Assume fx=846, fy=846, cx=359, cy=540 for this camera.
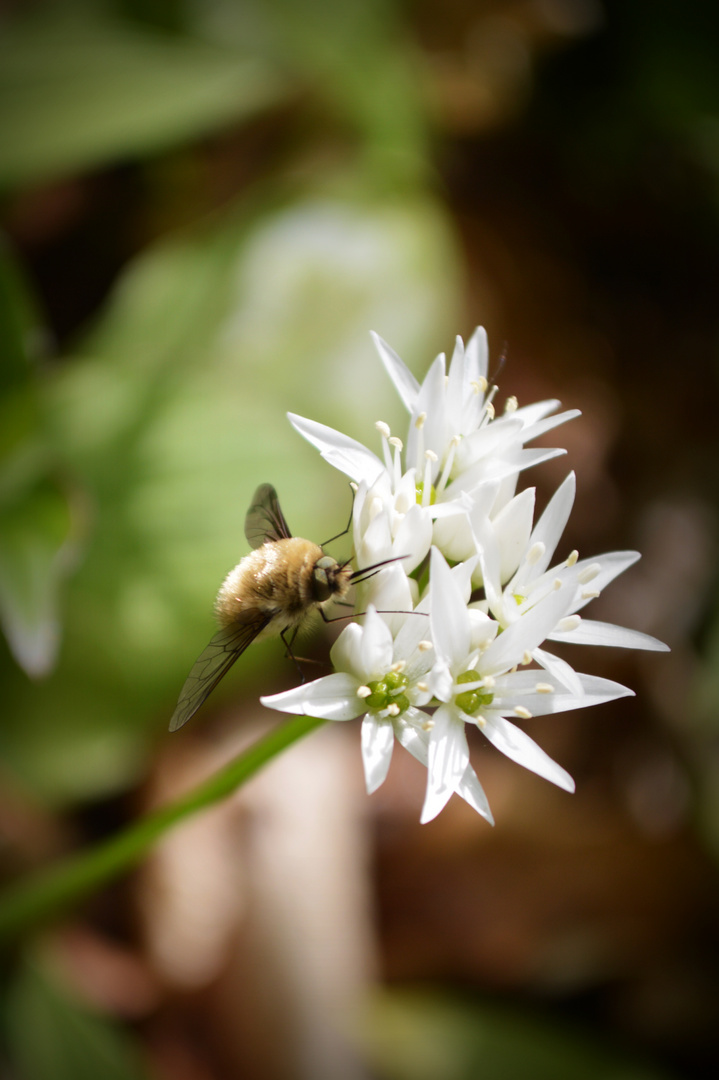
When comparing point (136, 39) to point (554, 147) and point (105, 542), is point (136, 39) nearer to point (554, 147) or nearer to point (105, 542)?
point (105, 542)

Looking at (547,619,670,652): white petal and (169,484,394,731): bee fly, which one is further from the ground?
(169,484,394,731): bee fly

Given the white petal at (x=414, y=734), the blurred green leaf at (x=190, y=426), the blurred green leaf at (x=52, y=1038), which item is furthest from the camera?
the blurred green leaf at (x=190, y=426)

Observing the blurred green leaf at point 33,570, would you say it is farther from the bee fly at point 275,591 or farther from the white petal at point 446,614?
the white petal at point 446,614

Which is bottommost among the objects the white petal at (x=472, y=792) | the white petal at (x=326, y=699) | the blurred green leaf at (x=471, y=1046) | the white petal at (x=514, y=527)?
the blurred green leaf at (x=471, y=1046)

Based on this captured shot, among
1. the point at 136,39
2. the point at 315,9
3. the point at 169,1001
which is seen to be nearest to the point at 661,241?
the point at 315,9

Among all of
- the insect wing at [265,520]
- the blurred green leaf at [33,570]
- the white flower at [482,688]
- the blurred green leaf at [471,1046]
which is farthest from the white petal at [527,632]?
the blurred green leaf at [471,1046]

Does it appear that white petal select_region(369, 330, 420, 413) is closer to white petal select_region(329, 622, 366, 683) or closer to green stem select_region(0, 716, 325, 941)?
white petal select_region(329, 622, 366, 683)

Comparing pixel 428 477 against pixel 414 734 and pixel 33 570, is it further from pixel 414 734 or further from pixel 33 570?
pixel 33 570

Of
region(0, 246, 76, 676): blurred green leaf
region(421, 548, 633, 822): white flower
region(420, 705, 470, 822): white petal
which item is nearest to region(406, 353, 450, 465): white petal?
region(421, 548, 633, 822): white flower
